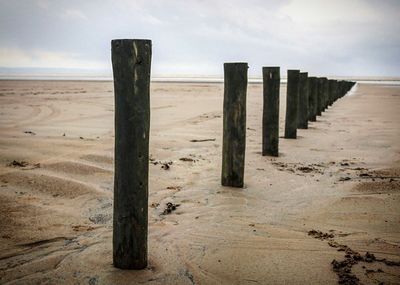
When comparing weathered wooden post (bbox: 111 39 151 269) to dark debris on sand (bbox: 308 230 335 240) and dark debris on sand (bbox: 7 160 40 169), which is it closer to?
dark debris on sand (bbox: 308 230 335 240)

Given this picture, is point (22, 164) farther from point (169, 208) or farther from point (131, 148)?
point (131, 148)

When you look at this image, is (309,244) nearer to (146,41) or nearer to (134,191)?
(134,191)

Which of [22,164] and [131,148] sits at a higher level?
[131,148]

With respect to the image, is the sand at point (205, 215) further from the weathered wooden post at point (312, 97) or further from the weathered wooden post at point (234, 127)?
the weathered wooden post at point (312, 97)

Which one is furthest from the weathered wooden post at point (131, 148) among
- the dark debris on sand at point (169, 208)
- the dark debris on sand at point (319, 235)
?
the dark debris on sand at point (319, 235)

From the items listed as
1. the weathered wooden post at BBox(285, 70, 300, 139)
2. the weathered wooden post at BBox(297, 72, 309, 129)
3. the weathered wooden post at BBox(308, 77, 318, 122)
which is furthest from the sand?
the weathered wooden post at BBox(308, 77, 318, 122)

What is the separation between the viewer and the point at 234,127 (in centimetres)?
508

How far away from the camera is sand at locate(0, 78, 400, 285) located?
290 centimetres

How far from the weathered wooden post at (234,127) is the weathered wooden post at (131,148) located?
237cm

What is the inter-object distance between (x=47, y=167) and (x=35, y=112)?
787 centimetres

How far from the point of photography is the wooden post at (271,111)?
7.04 metres

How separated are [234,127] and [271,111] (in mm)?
2195

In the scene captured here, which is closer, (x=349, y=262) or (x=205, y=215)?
(x=349, y=262)

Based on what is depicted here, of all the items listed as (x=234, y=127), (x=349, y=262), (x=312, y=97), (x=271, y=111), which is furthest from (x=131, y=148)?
(x=312, y=97)
